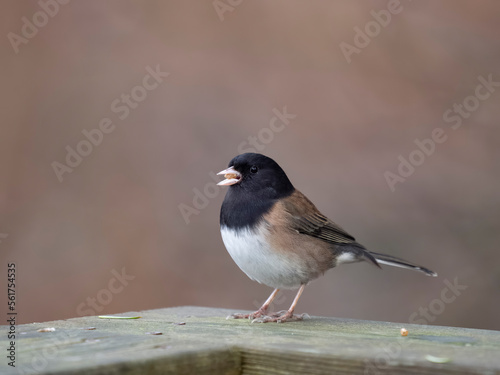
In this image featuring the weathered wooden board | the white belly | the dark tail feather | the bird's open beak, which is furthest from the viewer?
the dark tail feather

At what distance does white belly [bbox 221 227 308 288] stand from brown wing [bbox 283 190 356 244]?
16 centimetres

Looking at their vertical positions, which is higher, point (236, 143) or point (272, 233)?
point (236, 143)

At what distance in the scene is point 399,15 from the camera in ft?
12.7

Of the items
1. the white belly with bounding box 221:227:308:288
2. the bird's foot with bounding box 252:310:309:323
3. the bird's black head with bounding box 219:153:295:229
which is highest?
the bird's black head with bounding box 219:153:295:229

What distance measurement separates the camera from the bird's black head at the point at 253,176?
267cm

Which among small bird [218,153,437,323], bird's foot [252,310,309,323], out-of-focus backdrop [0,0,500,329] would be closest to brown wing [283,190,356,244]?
small bird [218,153,437,323]

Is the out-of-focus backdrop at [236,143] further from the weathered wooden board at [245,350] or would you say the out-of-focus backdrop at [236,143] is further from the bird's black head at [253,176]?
the weathered wooden board at [245,350]

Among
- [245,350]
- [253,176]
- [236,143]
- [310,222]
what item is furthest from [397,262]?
[236,143]

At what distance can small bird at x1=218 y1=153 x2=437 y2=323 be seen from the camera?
254cm

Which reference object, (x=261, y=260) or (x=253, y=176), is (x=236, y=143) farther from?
(x=261, y=260)

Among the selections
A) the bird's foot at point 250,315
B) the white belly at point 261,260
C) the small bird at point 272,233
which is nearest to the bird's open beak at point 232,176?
the small bird at point 272,233

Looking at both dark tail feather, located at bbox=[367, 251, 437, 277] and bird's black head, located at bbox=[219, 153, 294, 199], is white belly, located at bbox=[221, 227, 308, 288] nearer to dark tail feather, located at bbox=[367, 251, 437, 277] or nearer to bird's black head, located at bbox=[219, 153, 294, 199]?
bird's black head, located at bbox=[219, 153, 294, 199]

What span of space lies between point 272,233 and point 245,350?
1.04 meters

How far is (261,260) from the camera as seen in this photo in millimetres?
2523
